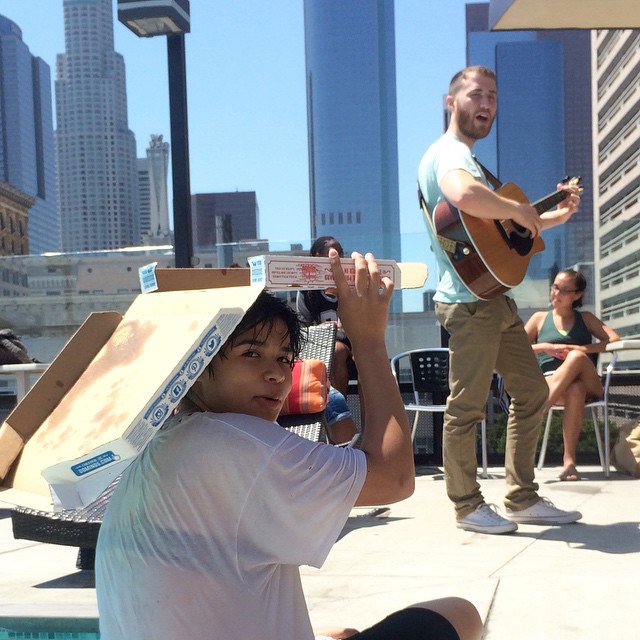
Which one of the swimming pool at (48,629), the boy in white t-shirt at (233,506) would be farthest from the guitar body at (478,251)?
the boy in white t-shirt at (233,506)

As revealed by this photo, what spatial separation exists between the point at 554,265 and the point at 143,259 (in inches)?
152

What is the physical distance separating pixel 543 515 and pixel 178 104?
3969 millimetres

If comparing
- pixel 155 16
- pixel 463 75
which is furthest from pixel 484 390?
pixel 155 16

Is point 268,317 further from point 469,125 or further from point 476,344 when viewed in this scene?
point 469,125

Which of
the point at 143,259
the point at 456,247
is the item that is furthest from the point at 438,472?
the point at 143,259

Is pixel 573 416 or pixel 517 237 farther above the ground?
pixel 517 237

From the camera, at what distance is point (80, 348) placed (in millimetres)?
1496

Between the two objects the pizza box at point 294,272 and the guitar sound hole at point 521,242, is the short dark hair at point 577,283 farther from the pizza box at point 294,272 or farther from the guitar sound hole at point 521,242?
the pizza box at point 294,272

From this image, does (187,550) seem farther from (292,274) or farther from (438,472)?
(438,472)

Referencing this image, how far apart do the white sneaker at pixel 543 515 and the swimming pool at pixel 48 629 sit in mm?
2801

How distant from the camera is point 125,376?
1308 mm

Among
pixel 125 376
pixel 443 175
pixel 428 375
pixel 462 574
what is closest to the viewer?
pixel 125 376

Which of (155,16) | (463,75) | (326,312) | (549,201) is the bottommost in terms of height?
(326,312)

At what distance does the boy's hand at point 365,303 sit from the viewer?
5.01ft
